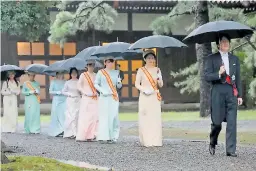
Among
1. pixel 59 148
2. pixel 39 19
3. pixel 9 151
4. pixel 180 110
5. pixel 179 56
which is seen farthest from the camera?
pixel 179 56

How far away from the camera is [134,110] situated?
73.5 ft

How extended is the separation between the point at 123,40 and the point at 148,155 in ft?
49.7

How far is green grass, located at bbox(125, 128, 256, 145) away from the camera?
35.3ft

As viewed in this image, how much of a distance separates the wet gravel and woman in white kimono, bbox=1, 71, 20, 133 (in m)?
3.77

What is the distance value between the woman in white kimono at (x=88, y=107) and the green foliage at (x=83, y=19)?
7.56 meters

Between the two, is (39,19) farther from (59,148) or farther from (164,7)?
(59,148)

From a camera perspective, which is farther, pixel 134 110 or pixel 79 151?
pixel 134 110

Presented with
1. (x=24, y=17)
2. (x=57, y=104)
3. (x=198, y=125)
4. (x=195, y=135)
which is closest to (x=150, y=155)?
(x=195, y=135)

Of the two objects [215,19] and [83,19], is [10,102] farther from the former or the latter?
[215,19]

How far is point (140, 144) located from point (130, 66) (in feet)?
48.0

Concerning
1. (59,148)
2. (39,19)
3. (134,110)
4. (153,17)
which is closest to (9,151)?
(59,148)

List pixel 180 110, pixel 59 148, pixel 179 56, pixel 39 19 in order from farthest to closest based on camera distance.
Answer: pixel 179 56, pixel 180 110, pixel 39 19, pixel 59 148

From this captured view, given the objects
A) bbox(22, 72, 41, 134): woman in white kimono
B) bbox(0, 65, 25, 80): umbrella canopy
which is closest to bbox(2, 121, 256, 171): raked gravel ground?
bbox(22, 72, 41, 134): woman in white kimono

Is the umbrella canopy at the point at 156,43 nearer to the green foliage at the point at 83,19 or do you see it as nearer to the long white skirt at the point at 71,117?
the long white skirt at the point at 71,117
